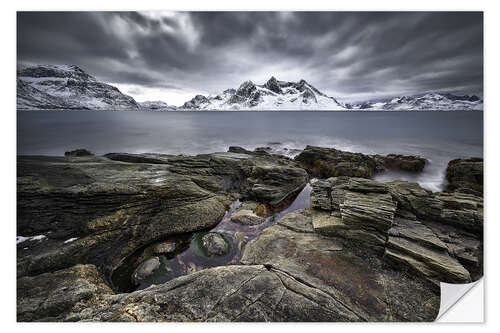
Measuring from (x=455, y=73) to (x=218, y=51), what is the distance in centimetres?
575

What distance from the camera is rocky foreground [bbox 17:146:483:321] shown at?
2889 millimetres

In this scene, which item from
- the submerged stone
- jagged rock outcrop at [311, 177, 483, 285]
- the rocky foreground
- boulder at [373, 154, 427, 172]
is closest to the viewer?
the rocky foreground

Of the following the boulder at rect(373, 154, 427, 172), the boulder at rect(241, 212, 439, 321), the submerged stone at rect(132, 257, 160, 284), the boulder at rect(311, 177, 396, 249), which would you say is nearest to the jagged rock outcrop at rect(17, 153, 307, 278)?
the submerged stone at rect(132, 257, 160, 284)

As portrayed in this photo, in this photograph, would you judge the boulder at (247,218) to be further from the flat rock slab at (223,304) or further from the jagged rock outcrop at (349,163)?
the jagged rock outcrop at (349,163)

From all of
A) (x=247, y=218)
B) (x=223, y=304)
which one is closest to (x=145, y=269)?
(x=223, y=304)

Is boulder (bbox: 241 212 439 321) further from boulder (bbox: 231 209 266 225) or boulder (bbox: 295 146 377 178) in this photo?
boulder (bbox: 295 146 377 178)

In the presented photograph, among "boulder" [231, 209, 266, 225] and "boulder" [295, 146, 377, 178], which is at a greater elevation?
"boulder" [295, 146, 377, 178]

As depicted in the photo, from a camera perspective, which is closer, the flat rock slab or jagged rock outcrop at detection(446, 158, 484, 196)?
the flat rock slab

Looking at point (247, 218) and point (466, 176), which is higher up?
point (466, 176)

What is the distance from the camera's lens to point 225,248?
5168mm

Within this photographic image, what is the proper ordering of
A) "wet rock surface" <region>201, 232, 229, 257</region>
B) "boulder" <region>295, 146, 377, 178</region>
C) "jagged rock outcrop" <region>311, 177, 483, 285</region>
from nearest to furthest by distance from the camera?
"jagged rock outcrop" <region>311, 177, 483, 285</region>, "wet rock surface" <region>201, 232, 229, 257</region>, "boulder" <region>295, 146, 377, 178</region>

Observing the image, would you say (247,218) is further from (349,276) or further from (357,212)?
(349,276)

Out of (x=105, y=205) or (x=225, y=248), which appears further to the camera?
(x=225, y=248)
